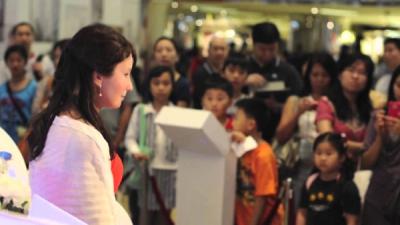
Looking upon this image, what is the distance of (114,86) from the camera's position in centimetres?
238

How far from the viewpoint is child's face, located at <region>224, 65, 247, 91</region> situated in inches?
209

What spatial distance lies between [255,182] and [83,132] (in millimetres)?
2278

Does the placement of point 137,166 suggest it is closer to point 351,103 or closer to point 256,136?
point 256,136

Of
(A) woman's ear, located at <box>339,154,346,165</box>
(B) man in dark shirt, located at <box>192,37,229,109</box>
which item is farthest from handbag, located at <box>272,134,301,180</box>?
(B) man in dark shirt, located at <box>192,37,229,109</box>

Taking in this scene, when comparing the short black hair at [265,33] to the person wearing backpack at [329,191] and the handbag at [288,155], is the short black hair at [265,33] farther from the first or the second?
the person wearing backpack at [329,191]

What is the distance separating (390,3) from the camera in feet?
35.8

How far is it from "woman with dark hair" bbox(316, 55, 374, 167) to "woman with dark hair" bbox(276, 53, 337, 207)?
125 mm

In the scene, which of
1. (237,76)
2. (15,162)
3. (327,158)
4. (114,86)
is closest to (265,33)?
(237,76)

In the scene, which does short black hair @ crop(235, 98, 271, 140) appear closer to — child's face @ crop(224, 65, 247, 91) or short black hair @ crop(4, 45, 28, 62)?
child's face @ crop(224, 65, 247, 91)

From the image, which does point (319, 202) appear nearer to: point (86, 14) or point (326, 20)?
point (86, 14)

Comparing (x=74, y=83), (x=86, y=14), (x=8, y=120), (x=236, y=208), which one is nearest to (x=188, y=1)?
(x=86, y=14)

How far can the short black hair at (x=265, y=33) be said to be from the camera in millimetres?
5414

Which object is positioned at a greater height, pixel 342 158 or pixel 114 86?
pixel 114 86

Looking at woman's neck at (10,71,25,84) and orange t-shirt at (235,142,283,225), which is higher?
woman's neck at (10,71,25,84)
